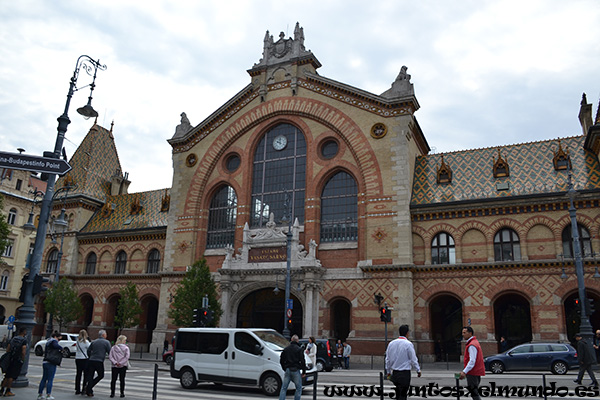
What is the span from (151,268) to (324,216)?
16.9 m

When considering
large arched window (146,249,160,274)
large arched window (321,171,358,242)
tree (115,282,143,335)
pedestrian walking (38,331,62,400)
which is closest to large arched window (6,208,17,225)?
large arched window (146,249,160,274)

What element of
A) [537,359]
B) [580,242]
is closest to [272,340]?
[537,359]

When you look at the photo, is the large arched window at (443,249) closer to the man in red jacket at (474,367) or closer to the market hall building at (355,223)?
the market hall building at (355,223)

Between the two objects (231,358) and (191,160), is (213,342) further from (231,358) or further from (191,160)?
(191,160)

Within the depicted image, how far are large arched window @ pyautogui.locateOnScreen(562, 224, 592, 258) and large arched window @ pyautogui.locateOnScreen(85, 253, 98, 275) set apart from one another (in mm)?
38380

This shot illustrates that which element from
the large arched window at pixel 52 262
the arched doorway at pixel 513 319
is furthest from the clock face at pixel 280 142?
the large arched window at pixel 52 262

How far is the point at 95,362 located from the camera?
46.0 ft

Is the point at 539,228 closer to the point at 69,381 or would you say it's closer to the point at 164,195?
the point at 69,381

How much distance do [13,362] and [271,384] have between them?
7276 millimetres

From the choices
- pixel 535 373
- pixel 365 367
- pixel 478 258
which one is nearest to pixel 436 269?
pixel 478 258

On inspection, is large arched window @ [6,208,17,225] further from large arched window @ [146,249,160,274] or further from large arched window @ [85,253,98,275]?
large arched window @ [146,249,160,274]

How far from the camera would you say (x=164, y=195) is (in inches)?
1806

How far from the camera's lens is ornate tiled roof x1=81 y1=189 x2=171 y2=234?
44.3m

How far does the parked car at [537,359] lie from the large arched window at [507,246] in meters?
8.06
